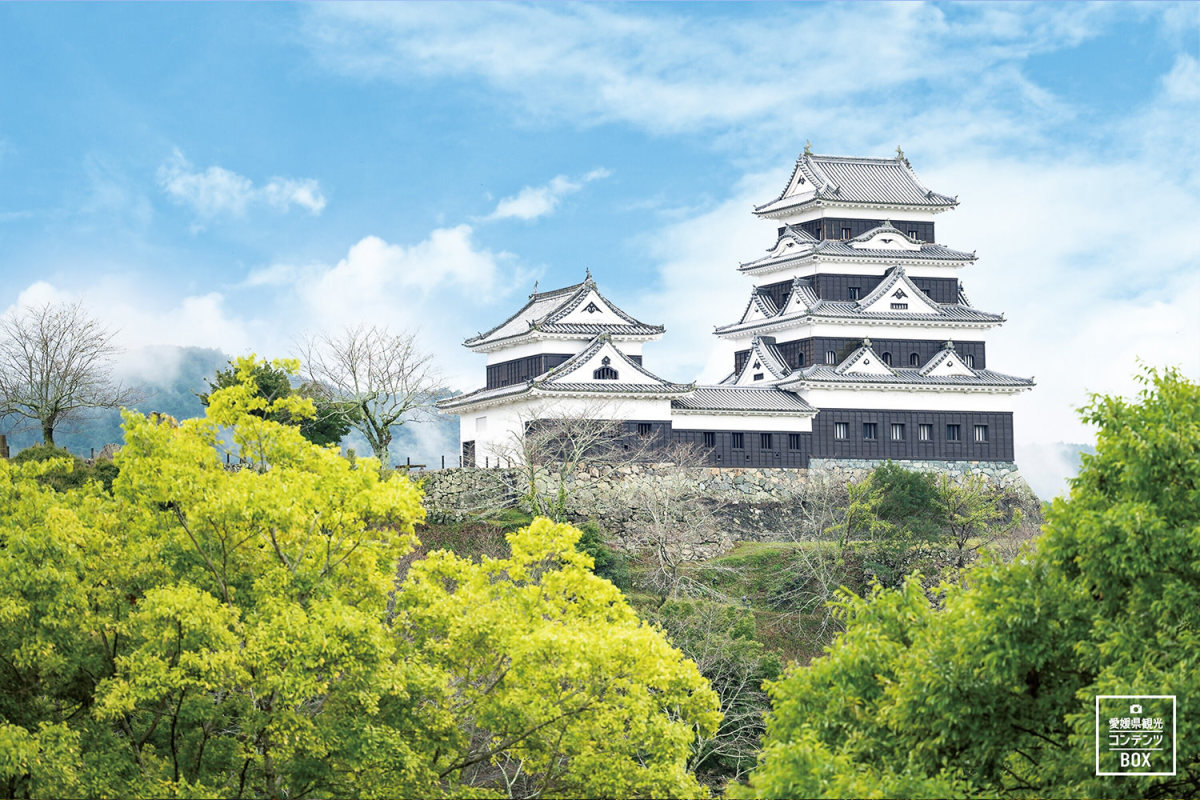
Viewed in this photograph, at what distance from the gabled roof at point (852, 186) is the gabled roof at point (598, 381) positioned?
370 inches

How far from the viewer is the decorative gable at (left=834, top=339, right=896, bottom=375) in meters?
39.8

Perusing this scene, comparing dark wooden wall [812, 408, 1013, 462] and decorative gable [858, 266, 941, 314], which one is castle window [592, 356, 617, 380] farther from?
decorative gable [858, 266, 941, 314]

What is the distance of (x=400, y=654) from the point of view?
15.1m

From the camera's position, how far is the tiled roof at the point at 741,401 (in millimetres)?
36969

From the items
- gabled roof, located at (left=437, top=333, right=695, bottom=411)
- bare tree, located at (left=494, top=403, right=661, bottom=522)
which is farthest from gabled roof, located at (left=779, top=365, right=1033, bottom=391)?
bare tree, located at (left=494, top=403, right=661, bottom=522)

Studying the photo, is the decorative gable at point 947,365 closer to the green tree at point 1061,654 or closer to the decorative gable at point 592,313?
the decorative gable at point 592,313

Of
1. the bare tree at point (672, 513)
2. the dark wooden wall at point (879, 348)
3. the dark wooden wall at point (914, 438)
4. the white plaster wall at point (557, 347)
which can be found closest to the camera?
the bare tree at point (672, 513)

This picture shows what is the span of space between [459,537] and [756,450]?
30.3 ft

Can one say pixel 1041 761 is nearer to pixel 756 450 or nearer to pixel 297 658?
pixel 297 658

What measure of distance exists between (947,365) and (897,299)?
101 inches

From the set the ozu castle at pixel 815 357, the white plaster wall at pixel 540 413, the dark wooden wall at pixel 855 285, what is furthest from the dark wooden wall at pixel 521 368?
the dark wooden wall at pixel 855 285

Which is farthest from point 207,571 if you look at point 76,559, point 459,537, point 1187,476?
point 459,537

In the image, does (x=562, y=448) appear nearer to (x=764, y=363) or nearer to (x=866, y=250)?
(x=764, y=363)

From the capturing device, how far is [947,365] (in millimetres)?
40500
